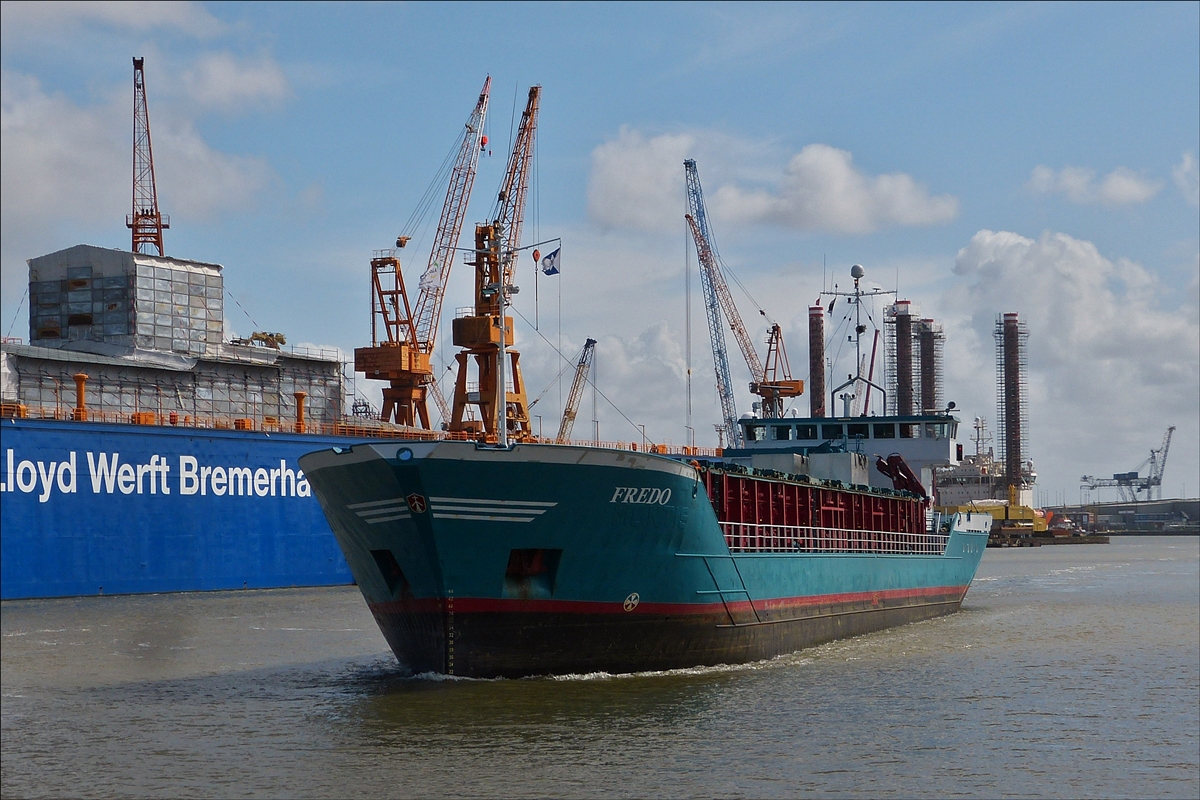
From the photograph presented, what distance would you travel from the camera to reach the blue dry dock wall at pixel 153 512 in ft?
119

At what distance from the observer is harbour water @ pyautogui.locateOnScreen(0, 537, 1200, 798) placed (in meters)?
15.0

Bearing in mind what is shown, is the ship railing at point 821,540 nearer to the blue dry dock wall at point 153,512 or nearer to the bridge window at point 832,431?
the bridge window at point 832,431

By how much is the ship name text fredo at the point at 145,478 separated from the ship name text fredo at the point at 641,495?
1875 cm

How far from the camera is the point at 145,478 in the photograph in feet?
131

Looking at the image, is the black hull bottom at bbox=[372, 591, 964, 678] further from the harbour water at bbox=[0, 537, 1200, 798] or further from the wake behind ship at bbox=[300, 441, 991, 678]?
the harbour water at bbox=[0, 537, 1200, 798]

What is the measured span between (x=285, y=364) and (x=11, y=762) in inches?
1880

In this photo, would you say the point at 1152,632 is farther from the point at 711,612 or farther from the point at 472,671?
the point at 472,671

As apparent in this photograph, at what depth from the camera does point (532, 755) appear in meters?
16.2

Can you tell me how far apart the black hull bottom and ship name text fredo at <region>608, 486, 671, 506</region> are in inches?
81.9

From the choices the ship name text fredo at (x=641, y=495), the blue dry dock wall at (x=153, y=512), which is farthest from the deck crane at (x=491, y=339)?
the ship name text fredo at (x=641, y=495)

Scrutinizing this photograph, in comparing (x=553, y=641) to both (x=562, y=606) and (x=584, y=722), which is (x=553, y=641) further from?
(x=584, y=722)

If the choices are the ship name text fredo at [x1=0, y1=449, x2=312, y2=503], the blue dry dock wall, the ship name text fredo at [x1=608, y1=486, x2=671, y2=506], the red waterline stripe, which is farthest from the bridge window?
the ship name text fredo at [x1=608, y1=486, x2=671, y2=506]

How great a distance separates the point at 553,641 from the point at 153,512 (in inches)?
920

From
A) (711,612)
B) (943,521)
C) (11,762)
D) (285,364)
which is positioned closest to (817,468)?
(943,521)
